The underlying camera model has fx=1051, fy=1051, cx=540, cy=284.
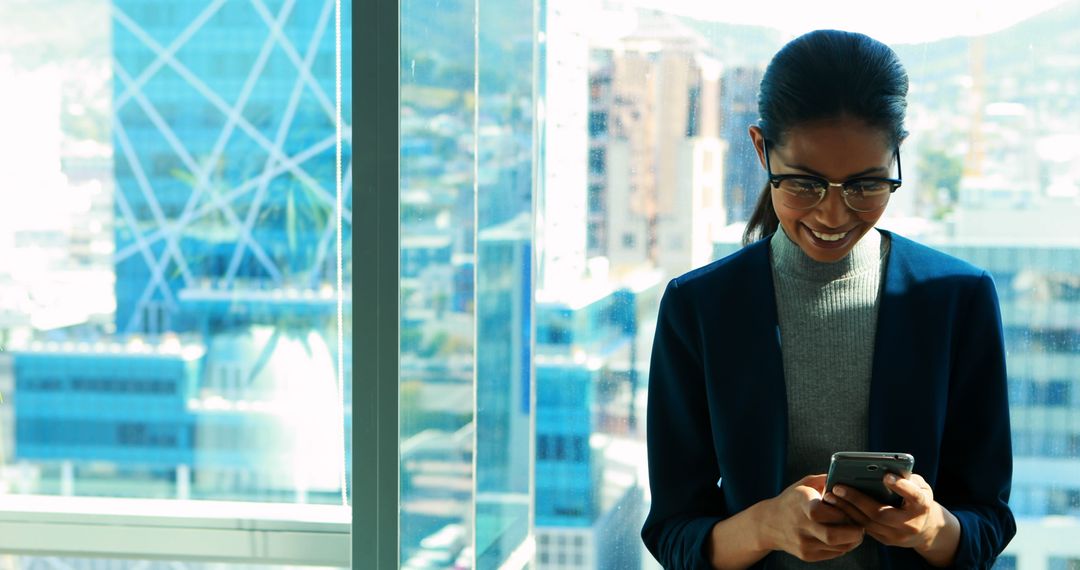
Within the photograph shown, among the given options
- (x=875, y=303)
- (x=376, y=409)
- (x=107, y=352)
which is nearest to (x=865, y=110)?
(x=875, y=303)

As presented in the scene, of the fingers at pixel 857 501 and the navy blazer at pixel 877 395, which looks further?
the navy blazer at pixel 877 395

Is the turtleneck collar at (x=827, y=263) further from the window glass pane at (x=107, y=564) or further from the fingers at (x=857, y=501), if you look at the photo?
the window glass pane at (x=107, y=564)

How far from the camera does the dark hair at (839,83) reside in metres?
1.19

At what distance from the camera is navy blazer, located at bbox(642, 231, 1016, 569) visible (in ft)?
4.10

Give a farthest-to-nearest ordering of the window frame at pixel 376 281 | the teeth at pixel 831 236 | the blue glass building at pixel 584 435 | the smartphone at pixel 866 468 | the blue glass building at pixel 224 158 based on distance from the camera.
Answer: the blue glass building at pixel 224 158 → the blue glass building at pixel 584 435 → the window frame at pixel 376 281 → the teeth at pixel 831 236 → the smartphone at pixel 866 468

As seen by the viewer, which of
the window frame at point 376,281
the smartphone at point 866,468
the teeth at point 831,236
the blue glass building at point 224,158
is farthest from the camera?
the blue glass building at point 224,158

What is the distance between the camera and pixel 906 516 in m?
1.17

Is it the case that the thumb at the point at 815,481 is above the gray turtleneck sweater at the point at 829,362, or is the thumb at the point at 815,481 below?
below

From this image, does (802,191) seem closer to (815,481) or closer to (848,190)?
(848,190)

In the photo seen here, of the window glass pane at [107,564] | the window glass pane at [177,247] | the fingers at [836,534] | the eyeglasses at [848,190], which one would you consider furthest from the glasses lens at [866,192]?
the window glass pane at [107,564]

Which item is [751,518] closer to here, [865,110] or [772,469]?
[772,469]

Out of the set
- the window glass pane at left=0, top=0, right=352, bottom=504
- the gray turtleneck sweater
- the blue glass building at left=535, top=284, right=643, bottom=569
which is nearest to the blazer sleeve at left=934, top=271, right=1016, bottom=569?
the gray turtleneck sweater

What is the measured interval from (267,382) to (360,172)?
2.08ft

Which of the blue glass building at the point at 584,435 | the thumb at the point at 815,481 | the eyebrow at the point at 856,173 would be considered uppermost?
the eyebrow at the point at 856,173
